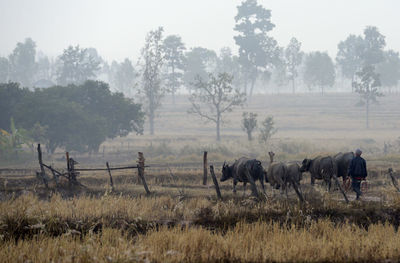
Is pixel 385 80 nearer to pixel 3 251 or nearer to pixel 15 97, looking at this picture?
pixel 15 97

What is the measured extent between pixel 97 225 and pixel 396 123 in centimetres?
7870

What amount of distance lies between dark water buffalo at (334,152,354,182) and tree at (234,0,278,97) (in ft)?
296

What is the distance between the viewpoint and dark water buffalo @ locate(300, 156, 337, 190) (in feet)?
62.0

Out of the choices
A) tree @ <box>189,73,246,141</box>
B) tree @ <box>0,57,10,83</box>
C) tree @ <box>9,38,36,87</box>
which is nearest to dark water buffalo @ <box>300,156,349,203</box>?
tree @ <box>189,73,246,141</box>

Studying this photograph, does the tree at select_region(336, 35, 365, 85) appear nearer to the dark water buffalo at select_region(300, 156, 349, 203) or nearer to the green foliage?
the green foliage

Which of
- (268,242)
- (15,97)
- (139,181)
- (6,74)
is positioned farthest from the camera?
(6,74)

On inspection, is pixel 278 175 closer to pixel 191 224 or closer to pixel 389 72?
pixel 191 224

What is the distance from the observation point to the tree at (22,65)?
13588cm

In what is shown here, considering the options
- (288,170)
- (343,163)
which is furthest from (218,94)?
(288,170)

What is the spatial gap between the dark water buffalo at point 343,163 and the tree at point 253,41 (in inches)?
3557

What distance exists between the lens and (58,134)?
4716cm

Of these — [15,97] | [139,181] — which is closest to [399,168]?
[139,181]

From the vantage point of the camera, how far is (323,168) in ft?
63.1

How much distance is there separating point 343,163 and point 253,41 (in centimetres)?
10094
